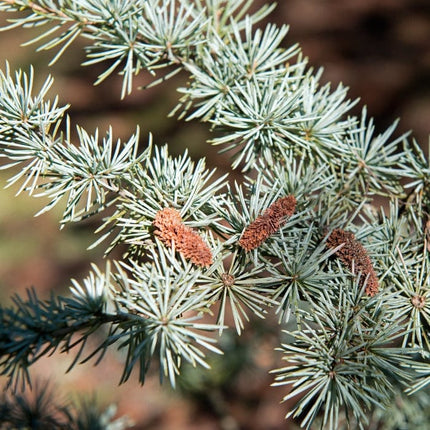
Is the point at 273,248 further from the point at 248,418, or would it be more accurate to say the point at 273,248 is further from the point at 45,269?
the point at 45,269

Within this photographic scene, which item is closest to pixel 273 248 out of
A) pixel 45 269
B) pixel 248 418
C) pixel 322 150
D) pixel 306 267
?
pixel 306 267

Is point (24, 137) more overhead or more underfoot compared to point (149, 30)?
more underfoot

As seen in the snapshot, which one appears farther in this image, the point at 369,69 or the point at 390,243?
the point at 369,69

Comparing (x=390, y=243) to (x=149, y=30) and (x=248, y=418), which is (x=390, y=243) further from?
(x=248, y=418)

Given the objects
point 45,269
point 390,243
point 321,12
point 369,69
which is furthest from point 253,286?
point 321,12

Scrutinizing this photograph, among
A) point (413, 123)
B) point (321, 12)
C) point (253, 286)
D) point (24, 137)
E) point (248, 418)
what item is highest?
point (321, 12)

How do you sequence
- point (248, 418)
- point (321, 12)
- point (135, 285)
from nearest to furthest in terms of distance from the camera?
point (135, 285) → point (248, 418) → point (321, 12)

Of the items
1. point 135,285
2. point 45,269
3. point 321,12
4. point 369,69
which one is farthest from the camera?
point 321,12
